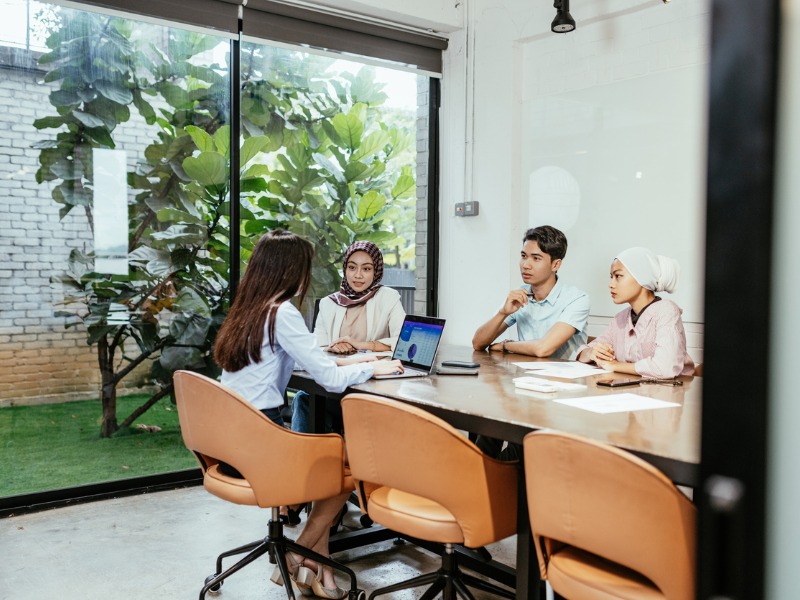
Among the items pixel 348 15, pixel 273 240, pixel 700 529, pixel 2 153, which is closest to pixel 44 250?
pixel 2 153

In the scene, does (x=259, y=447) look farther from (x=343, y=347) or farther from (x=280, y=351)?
(x=343, y=347)

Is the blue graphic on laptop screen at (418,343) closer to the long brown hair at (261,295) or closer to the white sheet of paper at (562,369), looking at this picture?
the white sheet of paper at (562,369)

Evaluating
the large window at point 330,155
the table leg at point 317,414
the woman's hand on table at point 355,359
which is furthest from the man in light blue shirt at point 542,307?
the large window at point 330,155

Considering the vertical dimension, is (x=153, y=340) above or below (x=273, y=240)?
below

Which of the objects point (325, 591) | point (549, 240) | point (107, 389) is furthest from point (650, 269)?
point (107, 389)

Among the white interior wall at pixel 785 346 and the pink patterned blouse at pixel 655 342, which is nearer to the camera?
the white interior wall at pixel 785 346

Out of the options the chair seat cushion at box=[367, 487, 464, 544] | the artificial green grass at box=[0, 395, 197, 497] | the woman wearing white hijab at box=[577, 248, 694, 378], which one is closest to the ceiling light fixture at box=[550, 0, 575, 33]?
the woman wearing white hijab at box=[577, 248, 694, 378]

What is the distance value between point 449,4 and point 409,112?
2.58 feet

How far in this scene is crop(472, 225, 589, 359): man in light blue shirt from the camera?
352 centimetres

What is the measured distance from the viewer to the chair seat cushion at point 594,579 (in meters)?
1.70

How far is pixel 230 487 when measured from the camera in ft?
8.42

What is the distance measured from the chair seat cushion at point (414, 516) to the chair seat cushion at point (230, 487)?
1.48ft

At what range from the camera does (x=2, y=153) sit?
3789 millimetres

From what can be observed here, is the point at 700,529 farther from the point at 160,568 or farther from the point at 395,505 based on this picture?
Result: the point at 160,568
